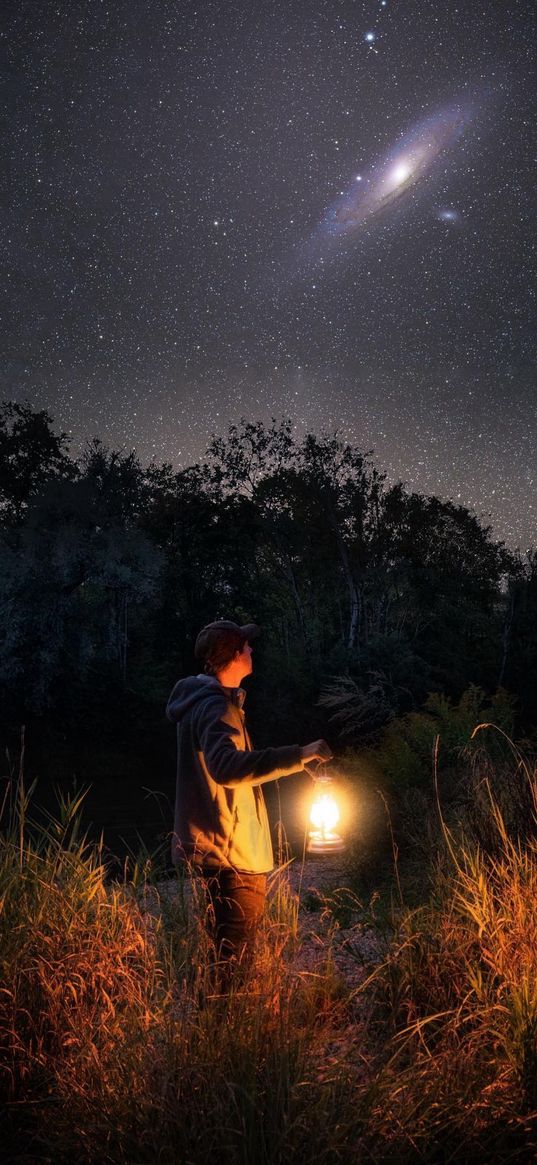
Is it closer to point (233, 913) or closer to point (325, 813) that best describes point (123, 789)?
point (325, 813)

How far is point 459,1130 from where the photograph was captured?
286 cm

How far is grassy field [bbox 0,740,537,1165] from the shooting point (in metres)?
2.64

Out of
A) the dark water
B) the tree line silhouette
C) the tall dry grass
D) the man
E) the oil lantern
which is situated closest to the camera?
the tall dry grass

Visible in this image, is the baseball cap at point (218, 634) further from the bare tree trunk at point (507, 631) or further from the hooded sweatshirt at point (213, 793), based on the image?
the bare tree trunk at point (507, 631)

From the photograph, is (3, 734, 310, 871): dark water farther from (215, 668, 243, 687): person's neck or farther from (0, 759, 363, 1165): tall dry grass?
(215, 668, 243, 687): person's neck

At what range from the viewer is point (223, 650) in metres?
3.59

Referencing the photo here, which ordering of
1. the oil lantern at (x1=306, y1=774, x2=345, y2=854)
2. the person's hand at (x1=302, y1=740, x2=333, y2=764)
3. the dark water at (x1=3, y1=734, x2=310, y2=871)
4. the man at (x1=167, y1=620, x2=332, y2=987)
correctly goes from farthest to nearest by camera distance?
1. the dark water at (x1=3, y1=734, x2=310, y2=871)
2. the oil lantern at (x1=306, y1=774, x2=345, y2=854)
3. the man at (x1=167, y1=620, x2=332, y2=987)
4. the person's hand at (x1=302, y1=740, x2=333, y2=764)

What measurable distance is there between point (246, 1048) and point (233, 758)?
3.02 feet

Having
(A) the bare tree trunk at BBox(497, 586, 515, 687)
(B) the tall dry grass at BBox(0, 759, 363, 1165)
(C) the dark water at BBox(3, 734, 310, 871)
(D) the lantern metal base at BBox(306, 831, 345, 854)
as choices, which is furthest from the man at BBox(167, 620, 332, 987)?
(A) the bare tree trunk at BBox(497, 586, 515, 687)

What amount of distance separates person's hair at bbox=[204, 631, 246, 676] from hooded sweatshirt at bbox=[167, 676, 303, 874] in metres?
0.06

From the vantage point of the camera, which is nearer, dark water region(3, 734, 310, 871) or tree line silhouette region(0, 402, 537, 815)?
dark water region(3, 734, 310, 871)

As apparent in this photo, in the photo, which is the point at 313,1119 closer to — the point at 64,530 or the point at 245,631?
the point at 245,631

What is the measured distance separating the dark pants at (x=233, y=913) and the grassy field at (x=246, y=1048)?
0.28ft

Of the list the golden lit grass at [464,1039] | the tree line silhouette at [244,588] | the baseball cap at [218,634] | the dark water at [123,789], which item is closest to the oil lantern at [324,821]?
the golden lit grass at [464,1039]
